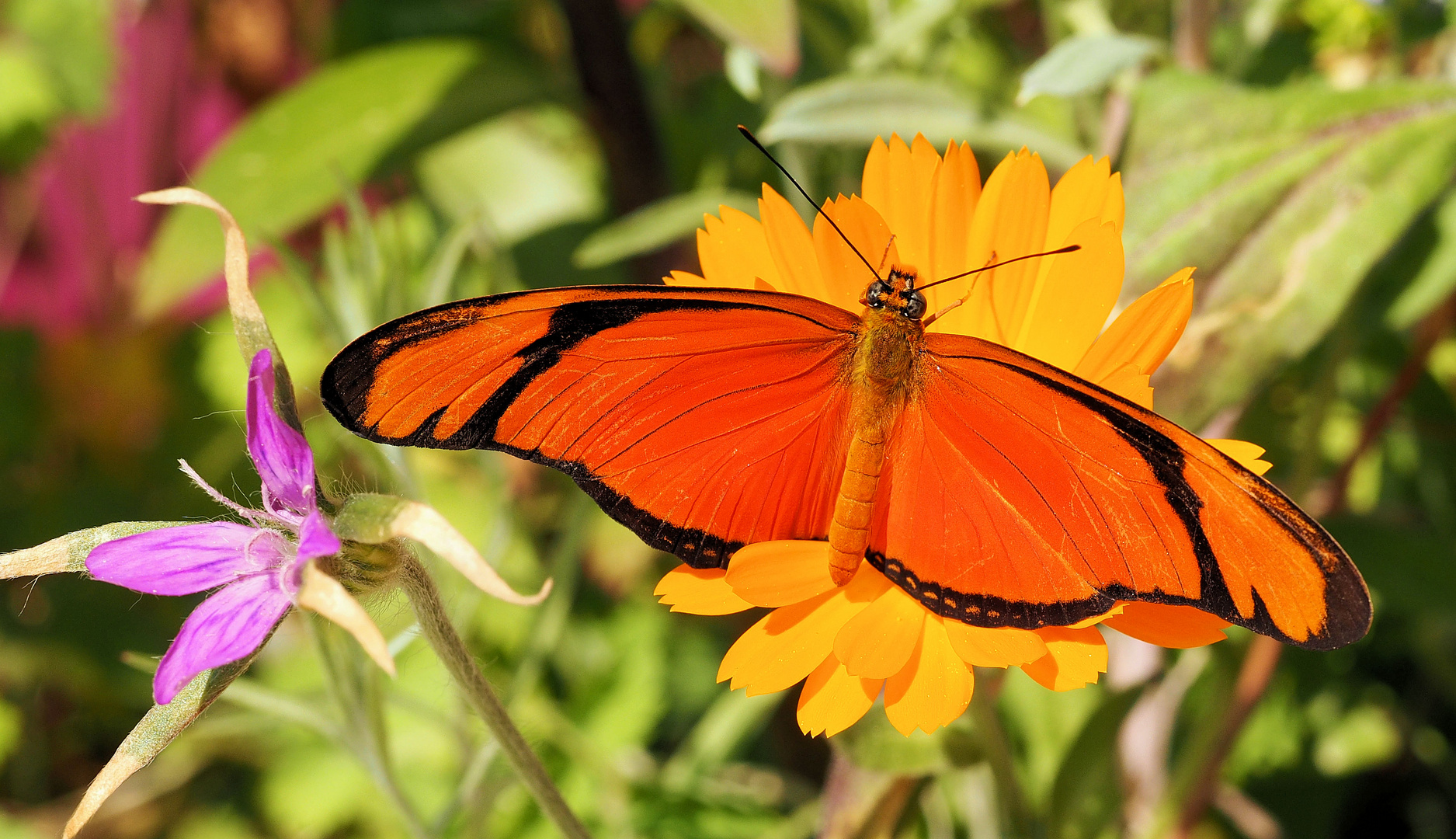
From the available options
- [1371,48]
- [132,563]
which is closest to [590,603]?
[132,563]

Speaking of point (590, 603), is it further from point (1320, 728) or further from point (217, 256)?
point (1320, 728)

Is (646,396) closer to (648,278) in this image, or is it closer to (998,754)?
(998,754)

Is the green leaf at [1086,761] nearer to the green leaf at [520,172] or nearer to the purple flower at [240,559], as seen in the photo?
the purple flower at [240,559]

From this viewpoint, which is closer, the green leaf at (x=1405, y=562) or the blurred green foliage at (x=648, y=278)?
the blurred green foliage at (x=648, y=278)

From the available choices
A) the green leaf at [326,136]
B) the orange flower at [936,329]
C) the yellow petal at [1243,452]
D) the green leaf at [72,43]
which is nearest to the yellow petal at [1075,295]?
the orange flower at [936,329]

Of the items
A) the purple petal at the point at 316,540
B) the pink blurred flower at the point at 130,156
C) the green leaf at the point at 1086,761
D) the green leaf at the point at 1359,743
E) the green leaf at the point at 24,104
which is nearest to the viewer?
the purple petal at the point at 316,540

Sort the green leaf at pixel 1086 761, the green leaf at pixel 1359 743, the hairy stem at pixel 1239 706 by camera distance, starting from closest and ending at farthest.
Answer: the green leaf at pixel 1086 761 < the hairy stem at pixel 1239 706 < the green leaf at pixel 1359 743
